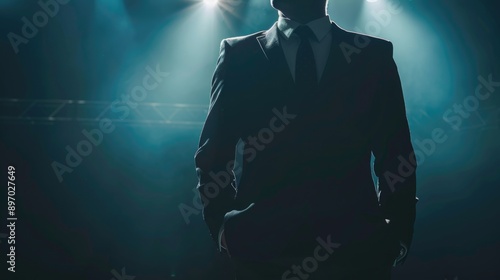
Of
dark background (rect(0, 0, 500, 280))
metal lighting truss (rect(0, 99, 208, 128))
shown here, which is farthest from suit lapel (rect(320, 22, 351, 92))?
metal lighting truss (rect(0, 99, 208, 128))

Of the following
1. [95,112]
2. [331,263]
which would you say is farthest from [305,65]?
[95,112]

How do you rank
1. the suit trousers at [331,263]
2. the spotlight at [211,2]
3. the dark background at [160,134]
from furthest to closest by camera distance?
the spotlight at [211,2], the dark background at [160,134], the suit trousers at [331,263]

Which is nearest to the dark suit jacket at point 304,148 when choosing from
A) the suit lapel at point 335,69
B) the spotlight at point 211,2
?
the suit lapel at point 335,69

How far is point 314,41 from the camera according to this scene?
3.85ft

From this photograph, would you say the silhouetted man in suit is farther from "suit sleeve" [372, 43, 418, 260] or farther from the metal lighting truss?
the metal lighting truss

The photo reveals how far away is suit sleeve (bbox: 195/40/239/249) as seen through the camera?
117 cm

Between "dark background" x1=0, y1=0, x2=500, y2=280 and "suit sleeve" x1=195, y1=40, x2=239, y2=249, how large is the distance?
5.81 metres

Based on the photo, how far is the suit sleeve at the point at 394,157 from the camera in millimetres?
1159

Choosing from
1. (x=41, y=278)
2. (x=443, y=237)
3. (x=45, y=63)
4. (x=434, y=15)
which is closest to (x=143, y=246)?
(x=41, y=278)

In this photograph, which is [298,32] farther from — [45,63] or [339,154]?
[45,63]

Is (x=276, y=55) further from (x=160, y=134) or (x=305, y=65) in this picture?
(x=160, y=134)

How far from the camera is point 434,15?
21.4 feet

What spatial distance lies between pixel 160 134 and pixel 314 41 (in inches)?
245

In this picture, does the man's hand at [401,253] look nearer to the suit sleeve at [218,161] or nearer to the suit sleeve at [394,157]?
the suit sleeve at [394,157]
